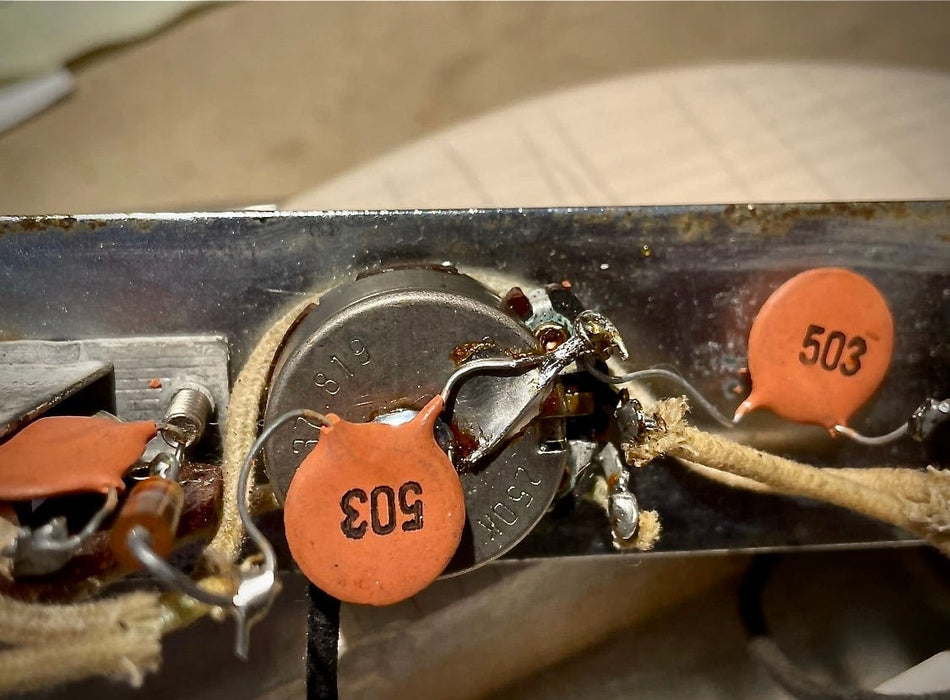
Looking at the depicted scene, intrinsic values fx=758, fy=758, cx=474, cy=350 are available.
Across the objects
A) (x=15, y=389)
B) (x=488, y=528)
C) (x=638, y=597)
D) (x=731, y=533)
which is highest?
(x=15, y=389)

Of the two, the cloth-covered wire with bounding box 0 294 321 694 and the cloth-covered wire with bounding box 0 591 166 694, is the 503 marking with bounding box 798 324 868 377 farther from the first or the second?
the cloth-covered wire with bounding box 0 591 166 694

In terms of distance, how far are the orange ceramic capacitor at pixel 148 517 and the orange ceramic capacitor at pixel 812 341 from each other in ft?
1.39

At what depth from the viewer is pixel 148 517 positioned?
17.1 inches

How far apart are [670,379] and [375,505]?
0.29 m

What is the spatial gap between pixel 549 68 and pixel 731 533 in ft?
2.70

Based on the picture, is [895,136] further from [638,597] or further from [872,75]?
[638,597]

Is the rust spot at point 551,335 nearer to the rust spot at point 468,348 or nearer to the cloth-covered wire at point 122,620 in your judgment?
the rust spot at point 468,348

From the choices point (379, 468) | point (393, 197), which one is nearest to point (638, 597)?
point (379, 468)

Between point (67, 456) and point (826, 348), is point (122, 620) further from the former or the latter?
point (826, 348)

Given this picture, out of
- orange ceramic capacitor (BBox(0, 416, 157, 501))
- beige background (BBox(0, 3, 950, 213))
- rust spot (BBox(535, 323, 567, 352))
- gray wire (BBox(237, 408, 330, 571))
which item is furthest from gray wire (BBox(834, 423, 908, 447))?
A: beige background (BBox(0, 3, 950, 213))

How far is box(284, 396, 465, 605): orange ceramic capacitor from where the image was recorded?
1.48 ft

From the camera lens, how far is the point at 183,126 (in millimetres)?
1136

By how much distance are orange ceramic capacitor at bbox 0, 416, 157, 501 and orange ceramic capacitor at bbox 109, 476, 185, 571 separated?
15mm

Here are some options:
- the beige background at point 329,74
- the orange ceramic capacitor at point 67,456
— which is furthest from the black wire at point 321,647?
the beige background at point 329,74
